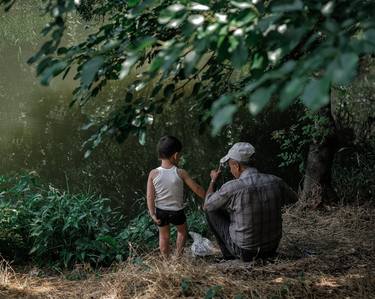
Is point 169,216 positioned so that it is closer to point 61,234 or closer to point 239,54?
point 61,234

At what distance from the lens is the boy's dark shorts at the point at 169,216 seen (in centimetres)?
429

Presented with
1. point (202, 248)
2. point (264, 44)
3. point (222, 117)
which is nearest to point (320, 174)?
point (202, 248)

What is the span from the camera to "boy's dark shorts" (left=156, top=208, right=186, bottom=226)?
429 centimetres

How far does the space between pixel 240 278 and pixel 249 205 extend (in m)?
0.45

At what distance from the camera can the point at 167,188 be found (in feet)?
13.8

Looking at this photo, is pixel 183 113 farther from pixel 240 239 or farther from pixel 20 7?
pixel 20 7

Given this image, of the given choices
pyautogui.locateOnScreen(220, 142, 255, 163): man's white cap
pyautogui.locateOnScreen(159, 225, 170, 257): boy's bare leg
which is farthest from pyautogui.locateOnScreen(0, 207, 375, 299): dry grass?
pyautogui.locateOnScreen(220, 142, 255, 163): man's white cap

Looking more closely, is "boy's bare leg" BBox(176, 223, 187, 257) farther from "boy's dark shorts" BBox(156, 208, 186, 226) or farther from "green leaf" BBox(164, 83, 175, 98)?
"green leaf" BBox(164, 83, 175, 98)

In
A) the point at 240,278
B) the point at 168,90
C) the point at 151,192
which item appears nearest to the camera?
the point at 168,90

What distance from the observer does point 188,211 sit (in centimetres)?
649

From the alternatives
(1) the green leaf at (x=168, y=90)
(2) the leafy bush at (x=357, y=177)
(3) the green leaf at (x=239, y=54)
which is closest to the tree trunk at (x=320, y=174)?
(2) the leafy bush at (x=357, y=177)

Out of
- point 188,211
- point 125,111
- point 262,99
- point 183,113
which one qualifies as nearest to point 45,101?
point 183,113

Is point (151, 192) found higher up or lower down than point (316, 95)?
lower down

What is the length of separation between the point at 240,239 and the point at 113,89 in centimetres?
893
